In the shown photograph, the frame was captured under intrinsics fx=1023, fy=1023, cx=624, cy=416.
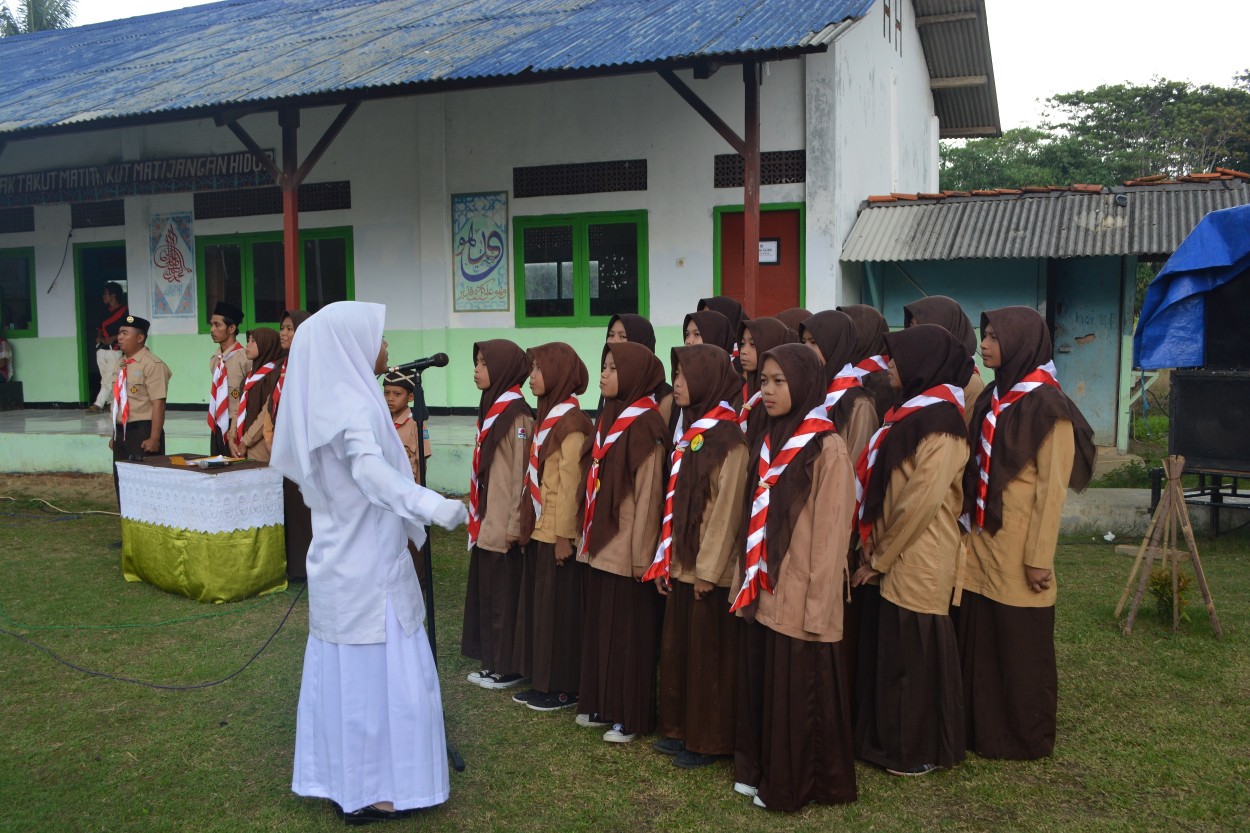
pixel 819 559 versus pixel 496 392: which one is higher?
pixel 496 392

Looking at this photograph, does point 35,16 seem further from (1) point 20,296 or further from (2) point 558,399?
(2) point 558,399

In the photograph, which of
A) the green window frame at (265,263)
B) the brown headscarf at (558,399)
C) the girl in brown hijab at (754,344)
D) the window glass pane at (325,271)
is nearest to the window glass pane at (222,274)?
the green window frame at (265,263)

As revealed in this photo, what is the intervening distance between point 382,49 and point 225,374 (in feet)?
14.3

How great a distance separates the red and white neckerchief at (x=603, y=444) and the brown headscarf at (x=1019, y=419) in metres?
1.32

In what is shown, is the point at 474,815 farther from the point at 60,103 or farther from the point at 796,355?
the point at 60,103

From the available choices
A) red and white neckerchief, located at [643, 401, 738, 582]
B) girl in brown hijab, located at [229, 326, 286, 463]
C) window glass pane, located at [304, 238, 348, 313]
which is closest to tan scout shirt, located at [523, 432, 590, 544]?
red and white neckerchief, located at [643, 401, 738, 582]

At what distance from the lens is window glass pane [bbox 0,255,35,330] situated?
13.2 meters

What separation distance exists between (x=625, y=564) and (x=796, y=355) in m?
1.18

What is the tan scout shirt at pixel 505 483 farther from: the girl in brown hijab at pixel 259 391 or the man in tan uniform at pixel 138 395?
the man in tan uniform at pixel 138 395

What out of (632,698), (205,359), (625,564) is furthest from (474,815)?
(205,359)

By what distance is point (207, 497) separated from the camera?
239 inches

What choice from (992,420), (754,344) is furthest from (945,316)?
(754,344)

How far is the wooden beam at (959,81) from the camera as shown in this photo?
15.0 meters

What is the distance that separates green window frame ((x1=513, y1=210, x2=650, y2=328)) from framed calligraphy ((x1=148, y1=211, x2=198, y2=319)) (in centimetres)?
423
